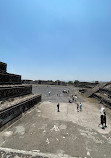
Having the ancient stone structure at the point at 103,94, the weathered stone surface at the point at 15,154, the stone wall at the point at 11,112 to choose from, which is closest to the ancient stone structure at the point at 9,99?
the stone wall at the point at 11,112

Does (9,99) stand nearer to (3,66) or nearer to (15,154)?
(3,66)

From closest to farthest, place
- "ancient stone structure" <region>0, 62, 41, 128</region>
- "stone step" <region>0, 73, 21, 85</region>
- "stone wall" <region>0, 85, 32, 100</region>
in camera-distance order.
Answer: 1. "ancient stone structure" <region>0, 62, 41, 128</region>
2. "stone wall" <region>0, 85, 32, 100</region>
3. "stone step" <region>0, 73, 21, 85</region>

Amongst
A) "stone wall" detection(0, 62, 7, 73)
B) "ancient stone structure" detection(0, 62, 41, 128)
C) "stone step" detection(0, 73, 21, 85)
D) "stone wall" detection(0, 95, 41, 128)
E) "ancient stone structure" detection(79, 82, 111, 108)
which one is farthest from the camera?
"ancient stone structure" detection(79, 82, 111, 108)

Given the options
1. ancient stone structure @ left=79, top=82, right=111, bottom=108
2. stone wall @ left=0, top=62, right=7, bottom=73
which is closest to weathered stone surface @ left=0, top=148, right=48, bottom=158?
stone wall @ left=0, top=62, right=7, bottom=73

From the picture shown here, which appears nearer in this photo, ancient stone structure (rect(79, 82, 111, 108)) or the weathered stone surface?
the weathered stone surface

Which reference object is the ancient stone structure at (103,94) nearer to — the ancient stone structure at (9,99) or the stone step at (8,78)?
the ancient stone structure at (9,99)

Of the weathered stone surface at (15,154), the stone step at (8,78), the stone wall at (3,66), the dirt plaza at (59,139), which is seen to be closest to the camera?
the weathered stone surface at (15,154)

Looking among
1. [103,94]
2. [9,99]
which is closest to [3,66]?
[9,99]

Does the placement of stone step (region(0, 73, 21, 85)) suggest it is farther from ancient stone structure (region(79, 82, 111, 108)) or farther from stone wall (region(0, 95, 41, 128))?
ancient stone structure (region(79, 82, 111, 108))

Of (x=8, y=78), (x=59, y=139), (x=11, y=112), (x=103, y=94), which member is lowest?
(x=59, y=139)

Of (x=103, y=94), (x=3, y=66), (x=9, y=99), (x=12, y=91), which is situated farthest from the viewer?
(x=103, y=94)

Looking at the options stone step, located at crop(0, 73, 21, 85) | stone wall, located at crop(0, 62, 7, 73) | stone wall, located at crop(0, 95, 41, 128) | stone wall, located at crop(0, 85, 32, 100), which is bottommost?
stone wall, located at crop(0, 95, 41, 128)

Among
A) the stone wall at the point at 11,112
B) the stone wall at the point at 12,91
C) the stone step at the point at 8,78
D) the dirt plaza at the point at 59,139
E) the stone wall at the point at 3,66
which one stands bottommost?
the dirt plaza at the point at 59,139

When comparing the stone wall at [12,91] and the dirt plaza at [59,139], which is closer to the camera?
the dirt plaza at [59,139]
